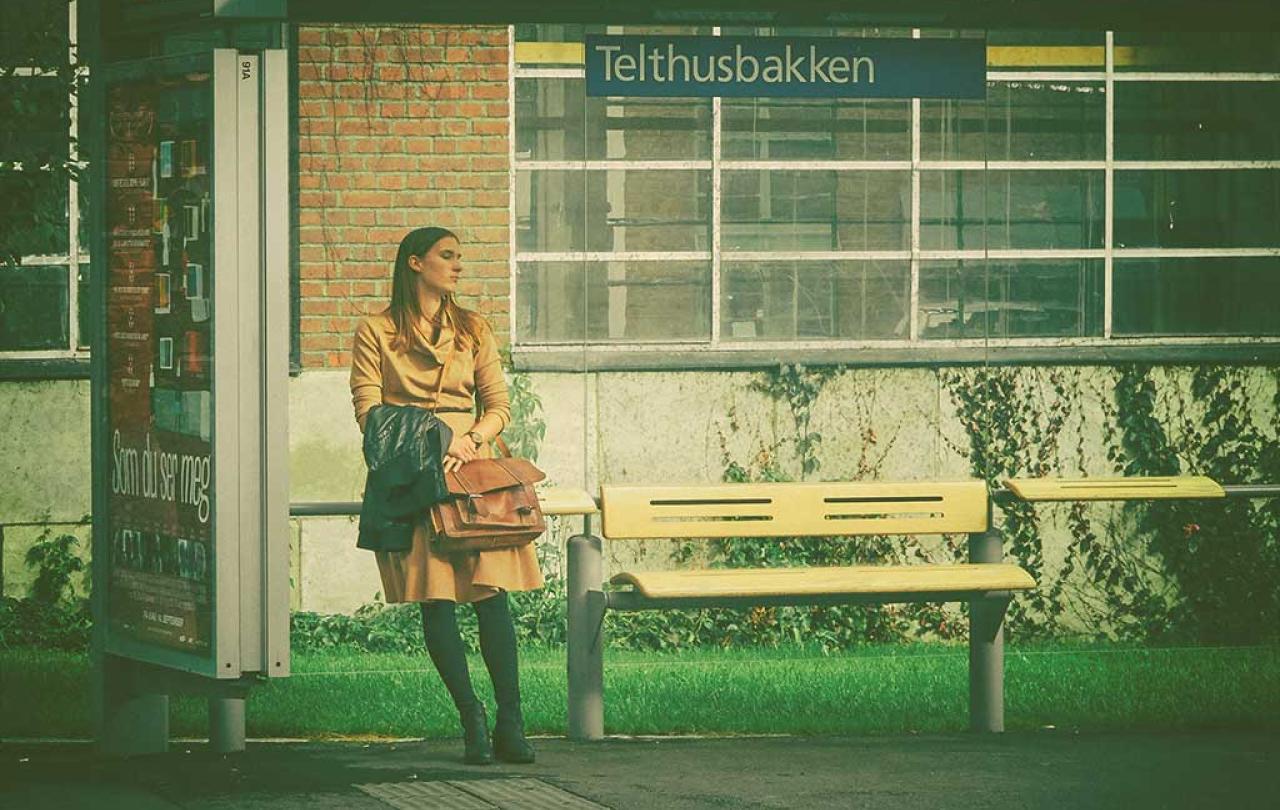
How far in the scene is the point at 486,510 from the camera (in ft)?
26.5

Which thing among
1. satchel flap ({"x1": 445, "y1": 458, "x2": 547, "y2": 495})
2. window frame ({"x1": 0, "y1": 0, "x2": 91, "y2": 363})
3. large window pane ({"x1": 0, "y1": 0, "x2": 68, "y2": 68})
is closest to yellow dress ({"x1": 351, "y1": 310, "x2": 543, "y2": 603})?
satchel flap ({"x1": 445, "y1": 458, "x2": 547, "y2": 495})

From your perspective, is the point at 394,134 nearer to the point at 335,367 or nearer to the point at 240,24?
the point at 335,367

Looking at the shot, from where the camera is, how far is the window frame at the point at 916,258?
10.0 metres

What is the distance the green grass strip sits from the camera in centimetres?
916

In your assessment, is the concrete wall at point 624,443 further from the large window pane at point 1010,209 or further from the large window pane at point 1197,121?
the large window pane at point 1197,121

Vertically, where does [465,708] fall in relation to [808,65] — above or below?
below

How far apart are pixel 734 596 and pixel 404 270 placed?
1.60m

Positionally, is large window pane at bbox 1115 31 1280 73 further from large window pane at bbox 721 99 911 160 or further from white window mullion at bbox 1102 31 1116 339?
large window pane at bbox 721 99 911 160

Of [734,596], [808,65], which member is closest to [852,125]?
[808,65]

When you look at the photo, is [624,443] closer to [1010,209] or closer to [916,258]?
[916,258]

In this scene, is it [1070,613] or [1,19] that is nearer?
[1,19]

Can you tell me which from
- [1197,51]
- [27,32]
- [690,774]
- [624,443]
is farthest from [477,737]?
[1197,51]

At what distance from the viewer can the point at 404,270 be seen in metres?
8.34

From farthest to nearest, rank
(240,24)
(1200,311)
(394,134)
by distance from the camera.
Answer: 1. (1200,311)
2. (394,134)
3. (240,24)
